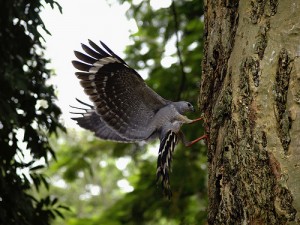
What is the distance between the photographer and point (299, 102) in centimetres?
263

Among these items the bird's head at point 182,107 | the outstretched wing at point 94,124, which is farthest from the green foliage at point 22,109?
the bird's head at point 182,107

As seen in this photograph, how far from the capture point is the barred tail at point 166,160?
355 centimetres

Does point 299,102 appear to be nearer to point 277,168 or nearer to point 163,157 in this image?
point 277,168

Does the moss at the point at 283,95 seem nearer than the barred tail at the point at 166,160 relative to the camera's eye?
Yes

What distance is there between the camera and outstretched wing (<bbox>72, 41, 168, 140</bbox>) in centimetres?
385

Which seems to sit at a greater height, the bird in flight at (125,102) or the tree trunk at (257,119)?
the bird in flight at (125,102)

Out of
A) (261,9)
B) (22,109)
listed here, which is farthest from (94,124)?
(261,9)

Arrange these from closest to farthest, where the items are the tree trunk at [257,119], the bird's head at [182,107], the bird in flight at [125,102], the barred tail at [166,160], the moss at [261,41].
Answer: the tree trunk at [257,119]
the moss at [261,41]
the barred tail at [166,160]
the bird in flight at [125,102]
the bird's head at [182,107]

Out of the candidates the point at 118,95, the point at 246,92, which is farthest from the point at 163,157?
the point at 246,92

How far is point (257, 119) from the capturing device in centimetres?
274

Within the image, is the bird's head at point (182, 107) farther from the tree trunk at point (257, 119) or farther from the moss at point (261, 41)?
the moss at point (261, 41)

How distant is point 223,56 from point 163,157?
86cm

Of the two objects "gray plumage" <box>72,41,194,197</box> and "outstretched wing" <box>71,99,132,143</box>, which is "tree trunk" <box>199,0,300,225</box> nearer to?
"gray plumage" <box>72,41,194,197</box>

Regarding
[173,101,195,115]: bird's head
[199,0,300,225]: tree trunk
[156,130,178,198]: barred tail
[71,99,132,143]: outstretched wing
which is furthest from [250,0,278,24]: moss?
[71,99,132,143]: outstretched wing
